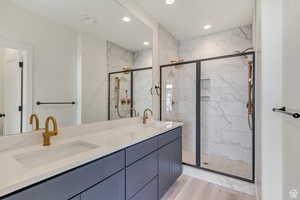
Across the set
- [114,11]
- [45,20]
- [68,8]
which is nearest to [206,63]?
[114,11]

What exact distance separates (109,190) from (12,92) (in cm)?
105

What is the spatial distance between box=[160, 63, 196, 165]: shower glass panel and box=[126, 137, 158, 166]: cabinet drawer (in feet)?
4.26

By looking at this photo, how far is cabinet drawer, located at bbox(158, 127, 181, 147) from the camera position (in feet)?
5.96

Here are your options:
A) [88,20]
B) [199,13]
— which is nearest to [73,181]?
[88,20]

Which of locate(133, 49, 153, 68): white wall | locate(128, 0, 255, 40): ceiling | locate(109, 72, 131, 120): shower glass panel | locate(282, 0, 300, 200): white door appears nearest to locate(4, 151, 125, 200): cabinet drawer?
locate(109, 72, 131, 120): shower glass panel

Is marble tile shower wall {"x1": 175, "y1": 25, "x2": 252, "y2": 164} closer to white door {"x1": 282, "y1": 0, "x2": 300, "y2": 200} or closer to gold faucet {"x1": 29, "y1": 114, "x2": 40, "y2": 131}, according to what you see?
white door {"x1": 282, "y1": 0, "x2": 300, "y2": 200}

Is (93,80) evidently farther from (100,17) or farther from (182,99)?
(182,99)

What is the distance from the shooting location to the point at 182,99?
334cm

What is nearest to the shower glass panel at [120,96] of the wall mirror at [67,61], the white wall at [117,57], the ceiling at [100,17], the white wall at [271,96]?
the wall mirror at [67,61]

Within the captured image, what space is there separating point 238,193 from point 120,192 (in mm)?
1678

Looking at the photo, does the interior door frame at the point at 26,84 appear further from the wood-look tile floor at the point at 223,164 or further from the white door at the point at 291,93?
the wood-look tile floor at the point at 223,164

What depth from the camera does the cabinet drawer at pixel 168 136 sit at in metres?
1.82

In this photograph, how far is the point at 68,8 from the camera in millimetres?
1489

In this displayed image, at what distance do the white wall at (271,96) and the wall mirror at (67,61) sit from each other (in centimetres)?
159
